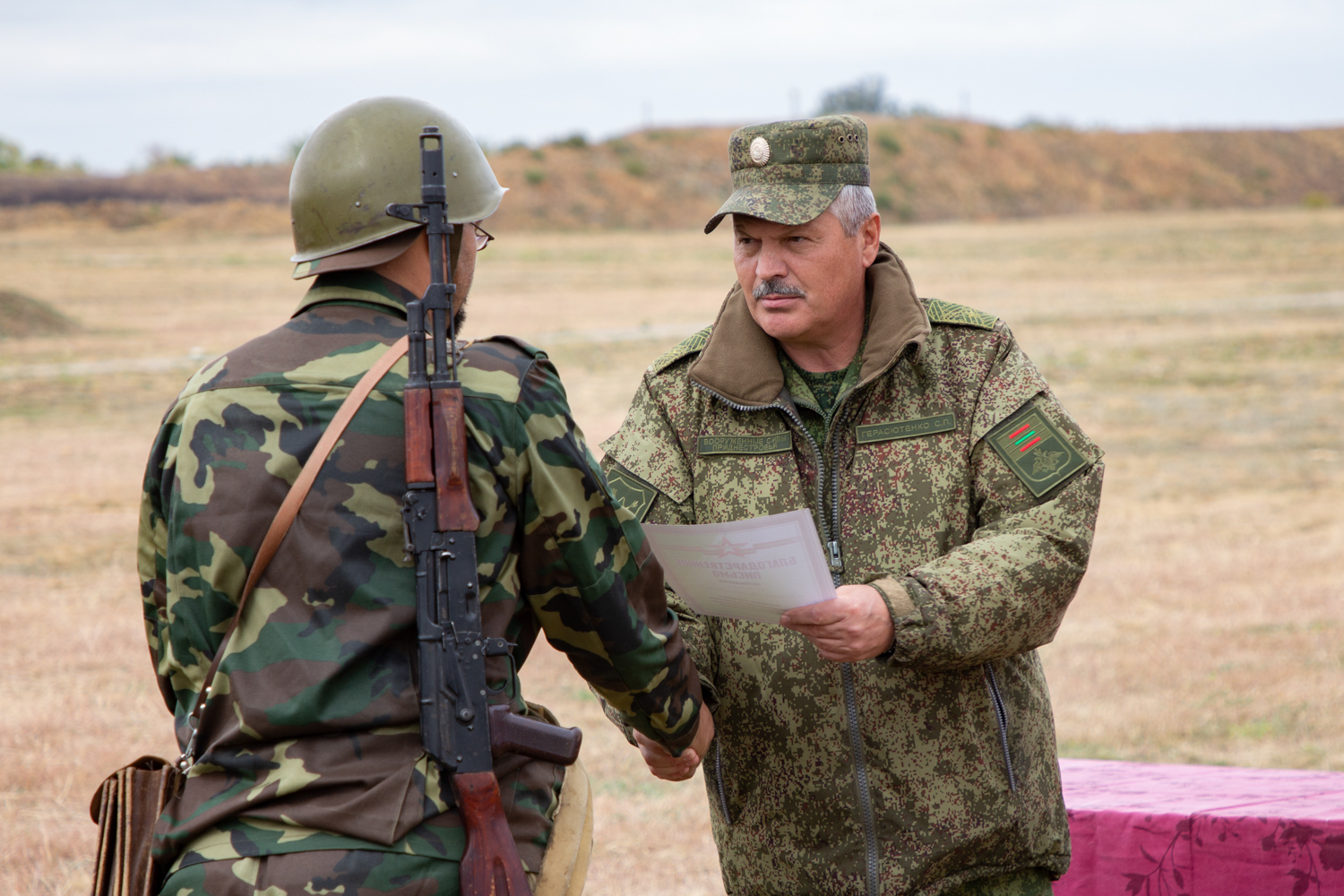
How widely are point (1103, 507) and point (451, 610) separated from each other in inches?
406

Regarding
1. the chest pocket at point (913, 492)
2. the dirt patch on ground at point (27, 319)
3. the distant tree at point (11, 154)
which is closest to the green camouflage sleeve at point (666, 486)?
the chest pocket at point (913, 492)

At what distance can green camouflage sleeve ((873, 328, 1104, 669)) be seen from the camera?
2.50 metres

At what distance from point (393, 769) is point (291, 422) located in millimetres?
536

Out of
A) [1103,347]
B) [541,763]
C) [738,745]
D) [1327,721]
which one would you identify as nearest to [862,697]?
[738,745]

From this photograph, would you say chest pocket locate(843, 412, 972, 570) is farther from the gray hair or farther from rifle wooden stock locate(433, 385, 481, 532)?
rifle wooden stock locate(433, 385, 481, 532)

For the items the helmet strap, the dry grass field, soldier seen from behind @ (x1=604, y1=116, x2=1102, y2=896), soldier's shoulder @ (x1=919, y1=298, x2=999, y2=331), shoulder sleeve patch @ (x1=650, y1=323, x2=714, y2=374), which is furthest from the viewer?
the dry grass field

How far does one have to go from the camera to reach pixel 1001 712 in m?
2.69

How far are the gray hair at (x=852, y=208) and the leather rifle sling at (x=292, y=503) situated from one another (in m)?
1.17

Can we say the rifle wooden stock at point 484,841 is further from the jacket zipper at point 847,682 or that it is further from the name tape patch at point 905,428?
the name tape patch at point 905,428

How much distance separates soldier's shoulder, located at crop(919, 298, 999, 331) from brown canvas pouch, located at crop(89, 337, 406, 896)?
48.1 inches

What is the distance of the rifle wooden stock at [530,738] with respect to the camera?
211 cm

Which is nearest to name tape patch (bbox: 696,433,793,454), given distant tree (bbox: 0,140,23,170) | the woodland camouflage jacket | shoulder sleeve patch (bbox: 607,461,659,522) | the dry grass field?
shoulder sleeve patch (bbox: 607,461,659,522)

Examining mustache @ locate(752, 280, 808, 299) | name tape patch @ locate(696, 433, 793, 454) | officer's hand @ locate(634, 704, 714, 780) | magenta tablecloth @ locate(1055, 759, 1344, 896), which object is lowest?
magenta tablecloth @ locate(1055, 759, 1344, 896)

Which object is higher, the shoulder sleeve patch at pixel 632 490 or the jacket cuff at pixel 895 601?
the shoulder sleeve patch at pixel 632 490
